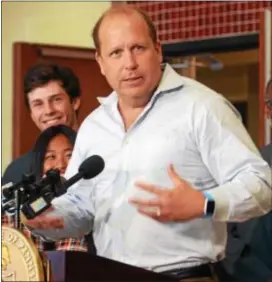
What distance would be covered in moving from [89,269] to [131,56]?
0.35 m

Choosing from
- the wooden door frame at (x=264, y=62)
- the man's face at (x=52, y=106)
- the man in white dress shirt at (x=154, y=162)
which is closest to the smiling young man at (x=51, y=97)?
the man's face at (x=52, y=106)

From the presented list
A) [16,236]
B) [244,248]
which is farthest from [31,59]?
[16,236]

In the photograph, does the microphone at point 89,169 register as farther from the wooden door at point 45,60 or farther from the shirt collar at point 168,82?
the wooden door at point 45,60

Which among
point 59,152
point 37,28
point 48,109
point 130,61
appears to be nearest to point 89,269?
point 130,61

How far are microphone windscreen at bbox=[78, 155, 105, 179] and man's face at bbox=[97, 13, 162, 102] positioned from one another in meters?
0.13

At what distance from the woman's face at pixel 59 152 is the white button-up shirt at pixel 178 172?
0.19 meters

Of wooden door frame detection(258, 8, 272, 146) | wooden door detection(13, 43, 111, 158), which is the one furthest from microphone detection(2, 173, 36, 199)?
wooden door detection(13, 43, 111, 158)

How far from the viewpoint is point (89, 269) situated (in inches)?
40.8

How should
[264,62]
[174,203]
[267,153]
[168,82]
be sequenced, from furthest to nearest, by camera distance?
1. [264,62]
2. [267,153]
3. [168,82]
4. [174,203]

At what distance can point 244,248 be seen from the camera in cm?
143

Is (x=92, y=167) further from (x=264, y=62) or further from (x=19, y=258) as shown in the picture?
(x=264, y=62)

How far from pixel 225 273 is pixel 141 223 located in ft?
0.52

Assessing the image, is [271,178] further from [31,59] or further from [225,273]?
[31,59]

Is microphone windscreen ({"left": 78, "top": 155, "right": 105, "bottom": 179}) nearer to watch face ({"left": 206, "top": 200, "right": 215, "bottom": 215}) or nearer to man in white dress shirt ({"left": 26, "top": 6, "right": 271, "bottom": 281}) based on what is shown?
man in white dress shirt ({"left": 26, "top": 6, "right": 271, "bottom": 281})
